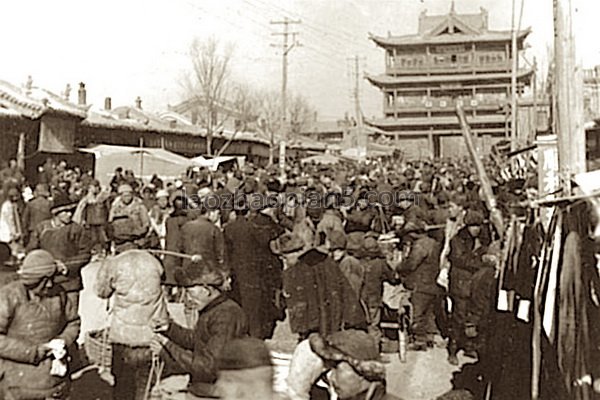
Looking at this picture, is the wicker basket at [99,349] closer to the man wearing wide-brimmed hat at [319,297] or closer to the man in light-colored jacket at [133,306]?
the man in light-colored jacket at [133,306]

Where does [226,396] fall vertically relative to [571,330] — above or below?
below

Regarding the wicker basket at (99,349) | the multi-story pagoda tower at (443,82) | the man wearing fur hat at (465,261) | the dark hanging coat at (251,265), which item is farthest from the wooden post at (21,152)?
the multi-story pagoda tower at (443,82)

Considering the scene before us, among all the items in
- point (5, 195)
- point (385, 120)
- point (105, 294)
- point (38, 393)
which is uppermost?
point (385, 120)

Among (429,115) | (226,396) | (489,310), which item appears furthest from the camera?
(429,115)

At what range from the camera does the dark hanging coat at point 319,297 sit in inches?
226

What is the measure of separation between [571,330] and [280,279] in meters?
4.74

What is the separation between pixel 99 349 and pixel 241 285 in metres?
1.73

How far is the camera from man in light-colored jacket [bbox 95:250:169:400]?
5039mm

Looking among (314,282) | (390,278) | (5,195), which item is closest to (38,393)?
(314,282)

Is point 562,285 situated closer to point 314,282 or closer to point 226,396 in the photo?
point 226,396

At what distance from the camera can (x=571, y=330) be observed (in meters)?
3.79

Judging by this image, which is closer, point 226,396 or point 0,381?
point 226,396

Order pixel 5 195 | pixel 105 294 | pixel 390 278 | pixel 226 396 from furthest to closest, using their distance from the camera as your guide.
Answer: pixel 5 195
pixel 390 278
pixel 105 294
pixel 226 396

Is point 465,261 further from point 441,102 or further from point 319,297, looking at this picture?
point 441,102
